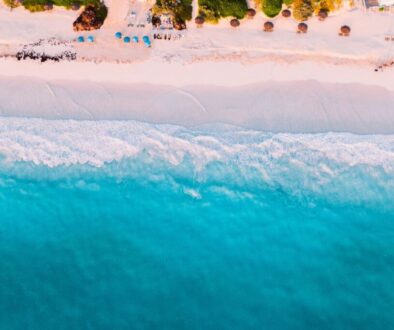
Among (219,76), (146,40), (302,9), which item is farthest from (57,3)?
(302,9)

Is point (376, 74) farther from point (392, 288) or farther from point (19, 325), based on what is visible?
point (19, 325)

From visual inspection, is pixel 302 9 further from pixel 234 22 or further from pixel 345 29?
pixel 234 22

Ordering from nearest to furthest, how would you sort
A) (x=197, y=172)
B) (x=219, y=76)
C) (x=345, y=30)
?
(x=345, y=30), (x=219, y=76), (x=197, y=172)

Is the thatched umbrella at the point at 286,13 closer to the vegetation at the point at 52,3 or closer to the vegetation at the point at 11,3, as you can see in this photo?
the vegetation at the point at 52,3

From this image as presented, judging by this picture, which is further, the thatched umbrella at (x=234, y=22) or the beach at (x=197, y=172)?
the beach at (x=197, y=172)

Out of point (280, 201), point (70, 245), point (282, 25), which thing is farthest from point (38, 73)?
point (280, 201)

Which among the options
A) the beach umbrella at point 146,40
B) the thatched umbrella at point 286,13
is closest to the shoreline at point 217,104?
the beach umbrella at point 146,40
